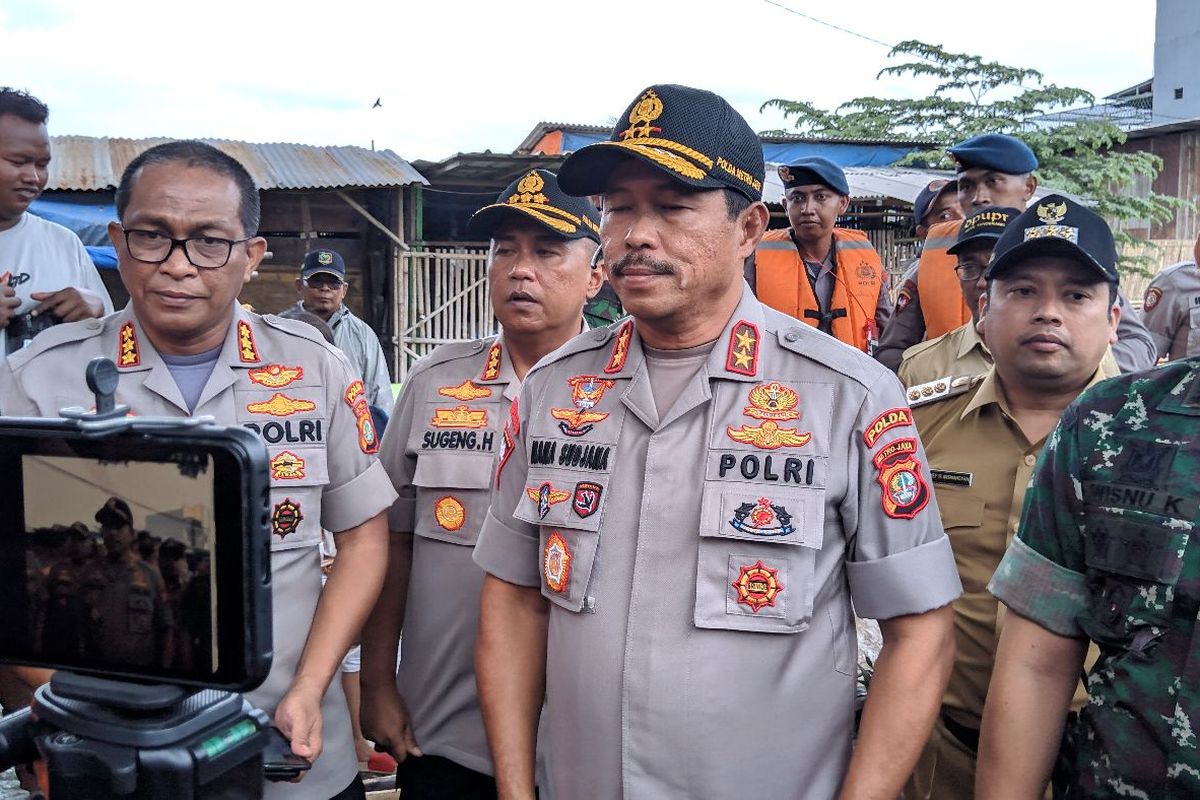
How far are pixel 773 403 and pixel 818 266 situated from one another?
3.22 m

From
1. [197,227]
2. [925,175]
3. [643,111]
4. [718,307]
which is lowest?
[718,307]

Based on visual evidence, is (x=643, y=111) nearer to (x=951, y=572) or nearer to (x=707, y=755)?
(x=951, y=572)

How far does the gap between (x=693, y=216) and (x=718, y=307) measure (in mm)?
186

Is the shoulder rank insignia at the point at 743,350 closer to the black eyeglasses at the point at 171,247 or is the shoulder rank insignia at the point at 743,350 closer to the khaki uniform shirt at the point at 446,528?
the khaki uniform shirt at the point at 446,528

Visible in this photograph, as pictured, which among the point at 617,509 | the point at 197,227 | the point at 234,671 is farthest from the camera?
the point at 197,227

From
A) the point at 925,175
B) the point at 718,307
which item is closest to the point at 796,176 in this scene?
the point at 718,307

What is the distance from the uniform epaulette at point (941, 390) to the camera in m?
2.54

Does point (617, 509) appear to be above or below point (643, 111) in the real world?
below

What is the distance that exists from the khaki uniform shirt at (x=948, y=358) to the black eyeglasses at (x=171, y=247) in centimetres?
219

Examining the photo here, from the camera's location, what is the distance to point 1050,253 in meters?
2.30

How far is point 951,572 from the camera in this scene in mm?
1720

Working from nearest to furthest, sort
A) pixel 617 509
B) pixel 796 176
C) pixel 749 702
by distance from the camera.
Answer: pixel 749 702 < pixel 617 509 < pixel 796 176

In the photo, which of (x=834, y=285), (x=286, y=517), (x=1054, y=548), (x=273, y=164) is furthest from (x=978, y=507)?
(x=273, y=164)

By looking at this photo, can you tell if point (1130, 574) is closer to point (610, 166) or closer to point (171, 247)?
point (610, 166)
